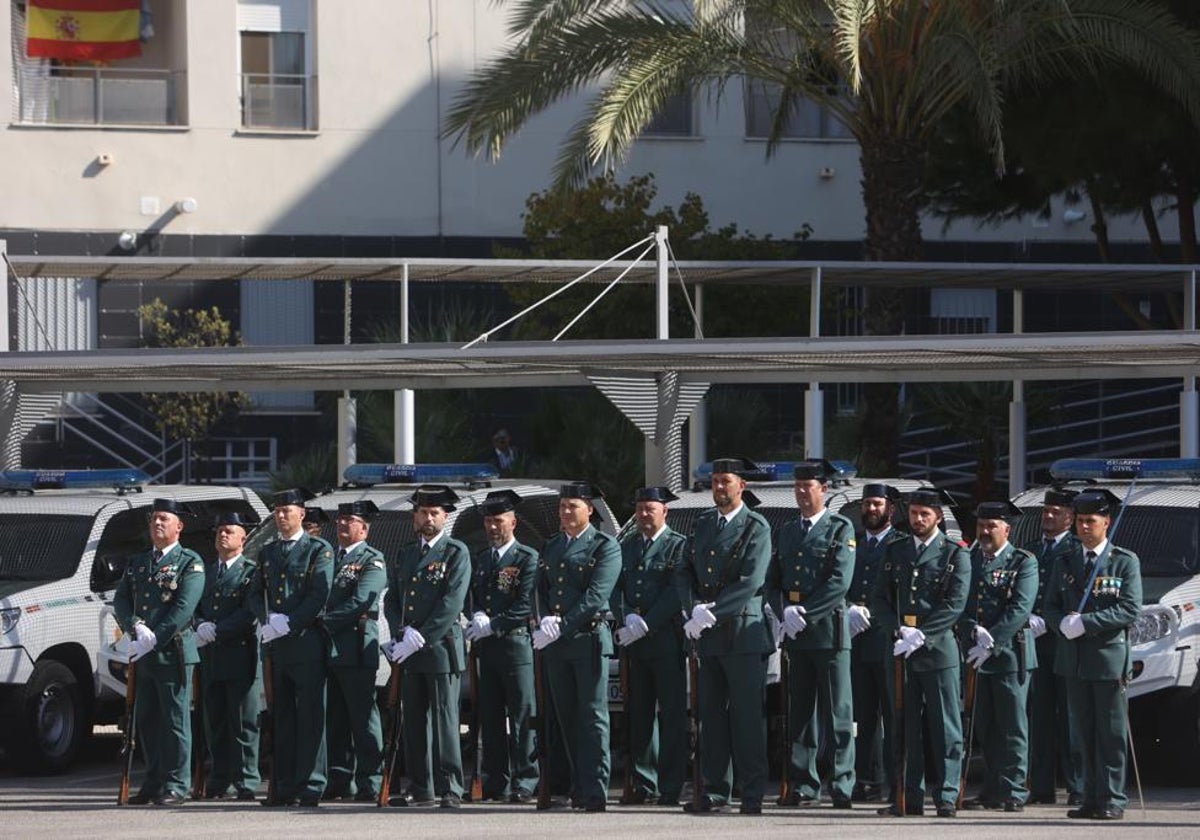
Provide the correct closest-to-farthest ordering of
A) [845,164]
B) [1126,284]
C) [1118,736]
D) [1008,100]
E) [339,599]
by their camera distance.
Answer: [1118,736] → [339,599] → [1126,284] → [1008,100] → [845,164]

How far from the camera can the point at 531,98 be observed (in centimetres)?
1984

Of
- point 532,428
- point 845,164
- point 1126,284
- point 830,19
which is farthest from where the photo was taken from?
point 845,164

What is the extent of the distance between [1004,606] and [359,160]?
20.0m

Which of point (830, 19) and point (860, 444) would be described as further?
point (860, 444)

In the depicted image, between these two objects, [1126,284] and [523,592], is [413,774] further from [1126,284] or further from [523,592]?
[1126,284]

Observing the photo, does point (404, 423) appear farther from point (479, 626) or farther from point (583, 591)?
point (583, 591)

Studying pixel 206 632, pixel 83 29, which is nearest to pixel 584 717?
pixel 206 632

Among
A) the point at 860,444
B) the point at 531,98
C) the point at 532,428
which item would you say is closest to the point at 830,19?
the point at 531,98

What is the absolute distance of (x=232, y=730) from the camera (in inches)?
486

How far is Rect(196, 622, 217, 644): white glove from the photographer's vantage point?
12.1m

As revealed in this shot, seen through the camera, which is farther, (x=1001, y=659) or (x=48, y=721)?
(x=48, y=721)

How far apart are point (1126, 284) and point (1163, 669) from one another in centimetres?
941

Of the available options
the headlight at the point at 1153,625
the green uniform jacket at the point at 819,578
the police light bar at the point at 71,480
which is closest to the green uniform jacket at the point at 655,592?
the green uniform jacket at the point at 819,578

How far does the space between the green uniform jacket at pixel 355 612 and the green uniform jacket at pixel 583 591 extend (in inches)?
38.8
